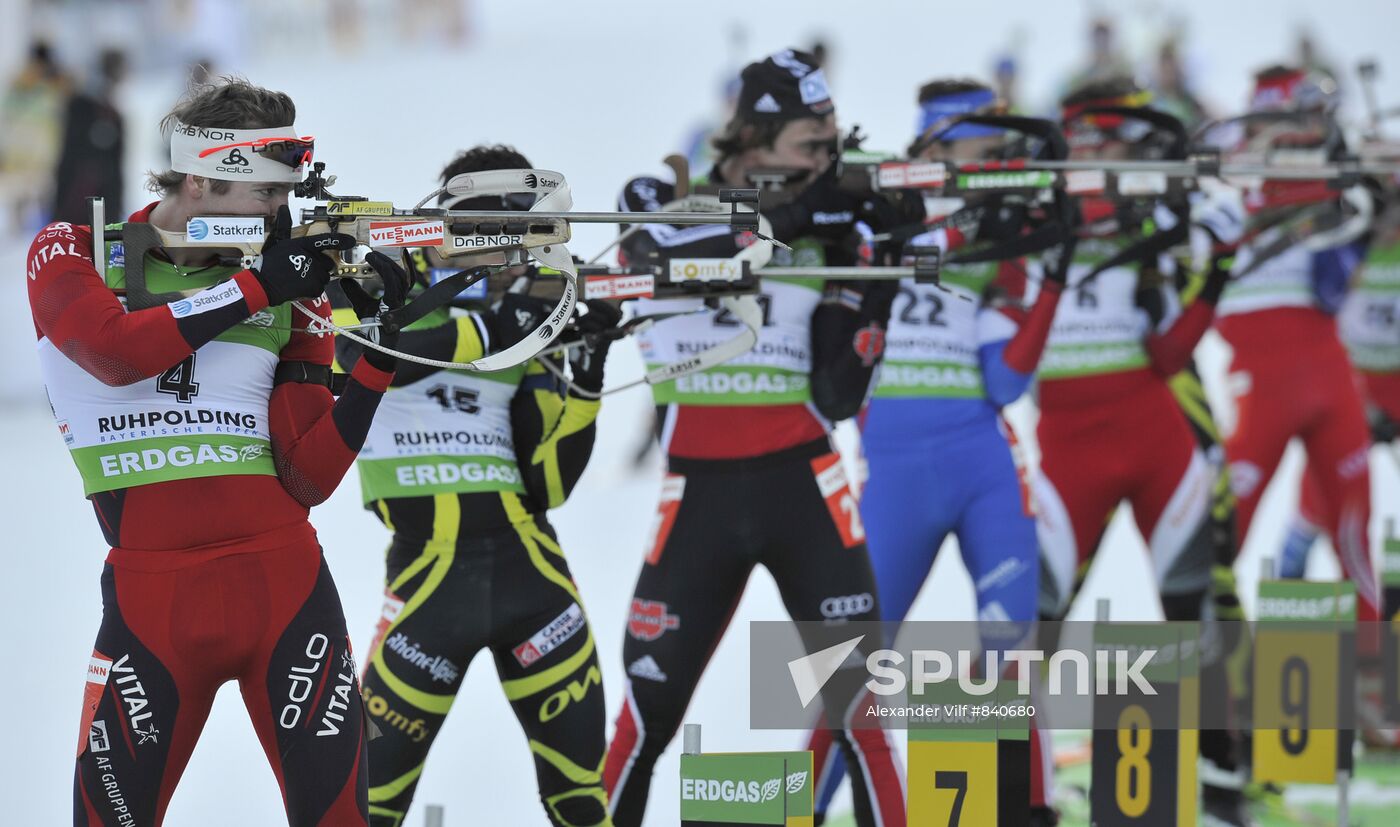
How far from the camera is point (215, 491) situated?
325 cm

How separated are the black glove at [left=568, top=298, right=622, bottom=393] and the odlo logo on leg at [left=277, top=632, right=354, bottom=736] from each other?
100 cm

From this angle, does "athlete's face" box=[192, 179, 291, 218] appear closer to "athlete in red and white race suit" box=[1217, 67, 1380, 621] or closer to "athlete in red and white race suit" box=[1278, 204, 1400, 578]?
"athlete in red and white race suit" box=[1217, 67, 1380, 621]

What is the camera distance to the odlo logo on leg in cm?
325

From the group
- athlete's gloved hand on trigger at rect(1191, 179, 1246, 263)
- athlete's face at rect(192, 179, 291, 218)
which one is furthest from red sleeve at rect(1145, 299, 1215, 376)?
athlete's face at rect(192, 179, 291, 218)

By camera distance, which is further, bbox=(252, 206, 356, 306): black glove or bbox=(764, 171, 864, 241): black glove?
bbox=(764, 171, 864, 241): black glove

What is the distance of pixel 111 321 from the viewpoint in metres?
3.12

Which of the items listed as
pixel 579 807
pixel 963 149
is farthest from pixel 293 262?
pixel 963 149

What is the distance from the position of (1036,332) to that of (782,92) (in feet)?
3.31

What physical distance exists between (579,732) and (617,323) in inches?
36.5

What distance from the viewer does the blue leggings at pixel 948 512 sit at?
4.98 m

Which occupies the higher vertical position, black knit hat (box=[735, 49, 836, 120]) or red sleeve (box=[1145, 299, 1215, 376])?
black knit hat (box=[735, 49, 836, 120])

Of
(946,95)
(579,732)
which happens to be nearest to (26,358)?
(946,95)

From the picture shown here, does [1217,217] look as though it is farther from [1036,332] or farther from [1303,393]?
[1303,393]

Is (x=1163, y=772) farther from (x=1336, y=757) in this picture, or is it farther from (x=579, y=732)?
(x=579, y=732)
